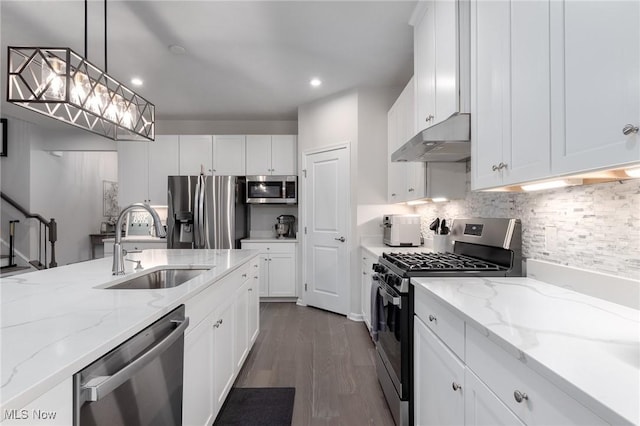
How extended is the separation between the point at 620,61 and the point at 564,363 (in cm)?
78

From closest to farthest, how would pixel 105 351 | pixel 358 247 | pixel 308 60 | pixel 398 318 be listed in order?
pixel 105 351
pixel 398 318
pixel 308 60
pixel 358 247

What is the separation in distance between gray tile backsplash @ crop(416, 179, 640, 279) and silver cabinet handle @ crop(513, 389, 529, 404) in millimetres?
723

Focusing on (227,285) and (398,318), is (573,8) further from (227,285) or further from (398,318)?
(227,285)

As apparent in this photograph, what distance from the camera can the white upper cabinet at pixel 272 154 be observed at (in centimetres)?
473

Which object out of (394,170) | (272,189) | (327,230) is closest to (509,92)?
(394,170)

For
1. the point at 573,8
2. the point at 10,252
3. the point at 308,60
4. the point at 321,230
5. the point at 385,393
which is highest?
the point at 308,60

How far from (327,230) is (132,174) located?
3088 mm

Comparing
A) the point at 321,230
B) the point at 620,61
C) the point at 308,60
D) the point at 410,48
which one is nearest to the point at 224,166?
the point at 321,230

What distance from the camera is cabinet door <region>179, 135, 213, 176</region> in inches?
187

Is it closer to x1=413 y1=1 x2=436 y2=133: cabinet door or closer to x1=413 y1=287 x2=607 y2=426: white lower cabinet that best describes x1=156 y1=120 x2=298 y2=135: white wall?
x1=413 y1=1 x2=436 y2=133: cabinet door

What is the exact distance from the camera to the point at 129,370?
92 cm

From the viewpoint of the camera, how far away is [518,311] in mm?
1080

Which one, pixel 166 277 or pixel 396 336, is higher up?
pixel 166 277

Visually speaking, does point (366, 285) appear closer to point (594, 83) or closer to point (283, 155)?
point (283, 155)
